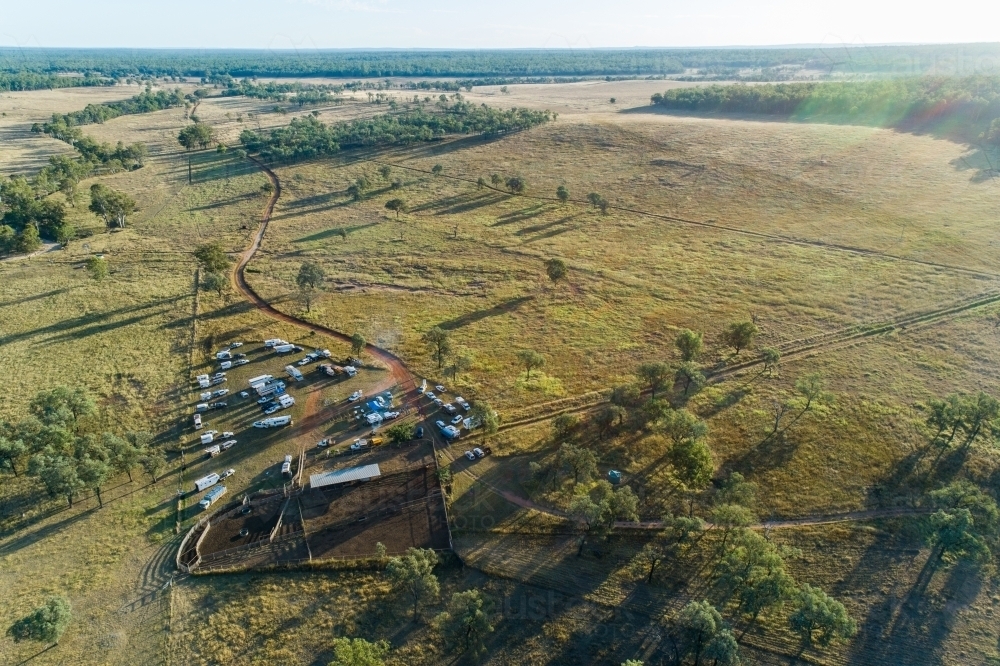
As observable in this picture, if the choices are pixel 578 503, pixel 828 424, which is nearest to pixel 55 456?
pixel 578 503

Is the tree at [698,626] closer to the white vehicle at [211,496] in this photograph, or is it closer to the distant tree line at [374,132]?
the white vehicle at [211,496]

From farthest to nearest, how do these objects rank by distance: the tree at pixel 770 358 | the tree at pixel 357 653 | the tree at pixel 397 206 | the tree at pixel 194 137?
the tree at pixel 194 137
the tree at pixel 397 206
the tree at pixel 770 358
the tree at pixel 357 653

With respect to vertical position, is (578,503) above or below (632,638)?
above

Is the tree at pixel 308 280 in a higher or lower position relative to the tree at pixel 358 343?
higher

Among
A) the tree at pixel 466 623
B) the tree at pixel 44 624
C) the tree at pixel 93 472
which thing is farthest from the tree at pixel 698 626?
the tree at pixel 93 472

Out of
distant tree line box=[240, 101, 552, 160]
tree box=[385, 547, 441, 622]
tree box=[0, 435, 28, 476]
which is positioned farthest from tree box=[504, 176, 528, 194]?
tree box=[0, 435, 28, 476]

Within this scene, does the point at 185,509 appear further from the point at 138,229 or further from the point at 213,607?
the point at 138,229

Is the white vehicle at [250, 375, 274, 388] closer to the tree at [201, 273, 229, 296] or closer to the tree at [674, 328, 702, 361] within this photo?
the tree at [201, 273, 229, 296]

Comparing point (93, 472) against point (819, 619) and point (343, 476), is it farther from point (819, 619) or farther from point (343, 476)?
point (819, 619)
